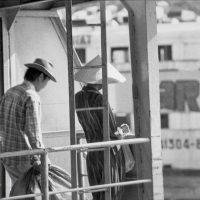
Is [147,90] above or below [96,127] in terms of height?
above

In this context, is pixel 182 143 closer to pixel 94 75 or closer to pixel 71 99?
pixel 94 75

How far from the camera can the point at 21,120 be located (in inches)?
262

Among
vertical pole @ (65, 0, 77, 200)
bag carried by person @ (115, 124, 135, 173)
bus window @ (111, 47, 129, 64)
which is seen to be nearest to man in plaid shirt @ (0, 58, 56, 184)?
vertical pole @ (65, 0, 77, 200)

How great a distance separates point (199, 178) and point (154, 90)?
2265cm

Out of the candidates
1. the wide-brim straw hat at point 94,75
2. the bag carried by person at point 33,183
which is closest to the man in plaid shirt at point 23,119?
the bag carried by person at point 33,183

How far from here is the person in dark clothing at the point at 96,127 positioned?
7.07 metres

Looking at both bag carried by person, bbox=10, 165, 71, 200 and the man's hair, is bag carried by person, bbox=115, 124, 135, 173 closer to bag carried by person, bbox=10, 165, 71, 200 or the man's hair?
bag carried by person, bbox=10, 165, 71, 200

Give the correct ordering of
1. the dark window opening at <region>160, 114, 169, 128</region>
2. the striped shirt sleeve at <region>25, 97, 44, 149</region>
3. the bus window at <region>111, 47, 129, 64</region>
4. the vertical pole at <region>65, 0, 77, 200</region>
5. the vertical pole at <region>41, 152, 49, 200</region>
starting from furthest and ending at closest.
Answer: the dark window opening at <region>160, 114, 169, 128</region> < the bus window at <region>111, 47, 129, 64</region> < the vertical pole at <region>65, 0, 77, 200</region> < the striped shirt sleeve at <region>25, 97, 44, 149</region> < the vertical pole at <region>41, 152, 49, 200</region>

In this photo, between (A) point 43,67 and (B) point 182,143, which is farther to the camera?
(B) point 182,143

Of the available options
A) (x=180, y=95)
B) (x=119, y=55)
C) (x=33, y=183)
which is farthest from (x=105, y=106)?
(x=180, y=95)

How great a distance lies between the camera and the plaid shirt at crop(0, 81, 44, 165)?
6504 millimetres

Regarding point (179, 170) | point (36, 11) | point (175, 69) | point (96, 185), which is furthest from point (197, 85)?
point (96, 185)

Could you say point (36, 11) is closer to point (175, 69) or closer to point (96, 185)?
point (96, 185)

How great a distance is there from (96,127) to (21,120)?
2.61 ft
